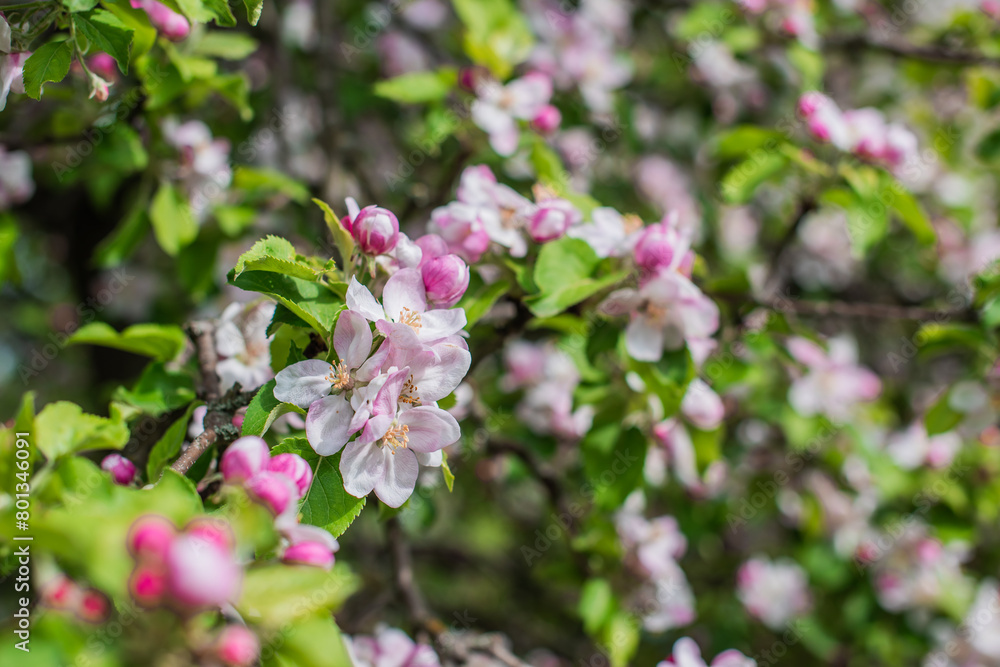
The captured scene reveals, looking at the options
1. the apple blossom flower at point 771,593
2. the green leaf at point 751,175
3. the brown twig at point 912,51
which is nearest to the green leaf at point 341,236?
the green leaf at point 751,175

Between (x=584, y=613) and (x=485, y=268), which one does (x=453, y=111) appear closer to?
(x=485, y=268)

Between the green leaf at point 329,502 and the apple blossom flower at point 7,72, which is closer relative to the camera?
the green leaf at point 329,502

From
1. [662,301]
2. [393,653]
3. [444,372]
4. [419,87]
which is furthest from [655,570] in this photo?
[419,87]

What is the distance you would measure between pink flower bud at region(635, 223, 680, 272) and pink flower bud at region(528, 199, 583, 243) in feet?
0.46

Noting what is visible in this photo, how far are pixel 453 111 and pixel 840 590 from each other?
2.17 meters

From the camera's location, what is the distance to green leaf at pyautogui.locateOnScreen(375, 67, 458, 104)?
1722 mm

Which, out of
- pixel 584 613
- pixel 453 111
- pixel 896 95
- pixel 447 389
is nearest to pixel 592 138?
pixel 453 111

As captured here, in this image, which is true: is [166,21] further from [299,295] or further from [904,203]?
[904,203]

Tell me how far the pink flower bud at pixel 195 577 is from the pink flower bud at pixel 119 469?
1.87ft

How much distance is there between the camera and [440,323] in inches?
40.3

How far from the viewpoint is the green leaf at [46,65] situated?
1103 millimetres

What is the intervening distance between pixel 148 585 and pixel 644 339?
0.92m

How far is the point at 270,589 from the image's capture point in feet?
2.34

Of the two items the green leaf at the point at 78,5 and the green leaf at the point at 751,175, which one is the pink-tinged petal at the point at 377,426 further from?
the green leaf at the point at 751,175
